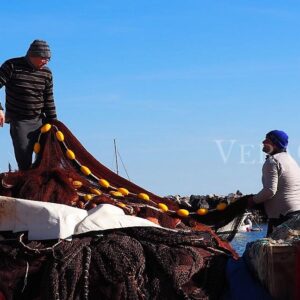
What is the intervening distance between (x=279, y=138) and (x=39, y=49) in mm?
2415

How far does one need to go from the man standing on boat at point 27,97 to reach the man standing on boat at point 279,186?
216 cm

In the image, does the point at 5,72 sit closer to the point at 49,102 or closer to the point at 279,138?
the point at 49,102

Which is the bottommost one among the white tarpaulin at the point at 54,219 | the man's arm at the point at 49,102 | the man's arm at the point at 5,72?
the white tarpaulin at the point at 54,219

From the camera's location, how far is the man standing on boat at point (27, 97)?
6.79 m

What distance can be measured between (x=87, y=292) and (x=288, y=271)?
1261mm

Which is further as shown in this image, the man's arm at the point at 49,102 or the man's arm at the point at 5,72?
the man's arm at the point at 49,102

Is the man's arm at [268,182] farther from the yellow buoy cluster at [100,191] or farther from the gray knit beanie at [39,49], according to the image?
the gray knit beanie at [39,49]

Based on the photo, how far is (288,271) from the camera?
4.23 metres

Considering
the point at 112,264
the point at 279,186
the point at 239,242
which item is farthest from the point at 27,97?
the point at 239,242

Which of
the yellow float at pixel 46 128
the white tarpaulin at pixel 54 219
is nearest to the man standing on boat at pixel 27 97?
the yellow float at pixel 46 128

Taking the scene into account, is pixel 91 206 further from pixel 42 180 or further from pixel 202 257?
pixel 202 257

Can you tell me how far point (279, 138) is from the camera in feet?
22.1

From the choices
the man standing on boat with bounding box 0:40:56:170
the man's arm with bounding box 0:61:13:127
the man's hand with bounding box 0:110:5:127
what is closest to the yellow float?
the man standing on boat with bounding box 0:40:56:170

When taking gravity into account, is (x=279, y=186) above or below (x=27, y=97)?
below
